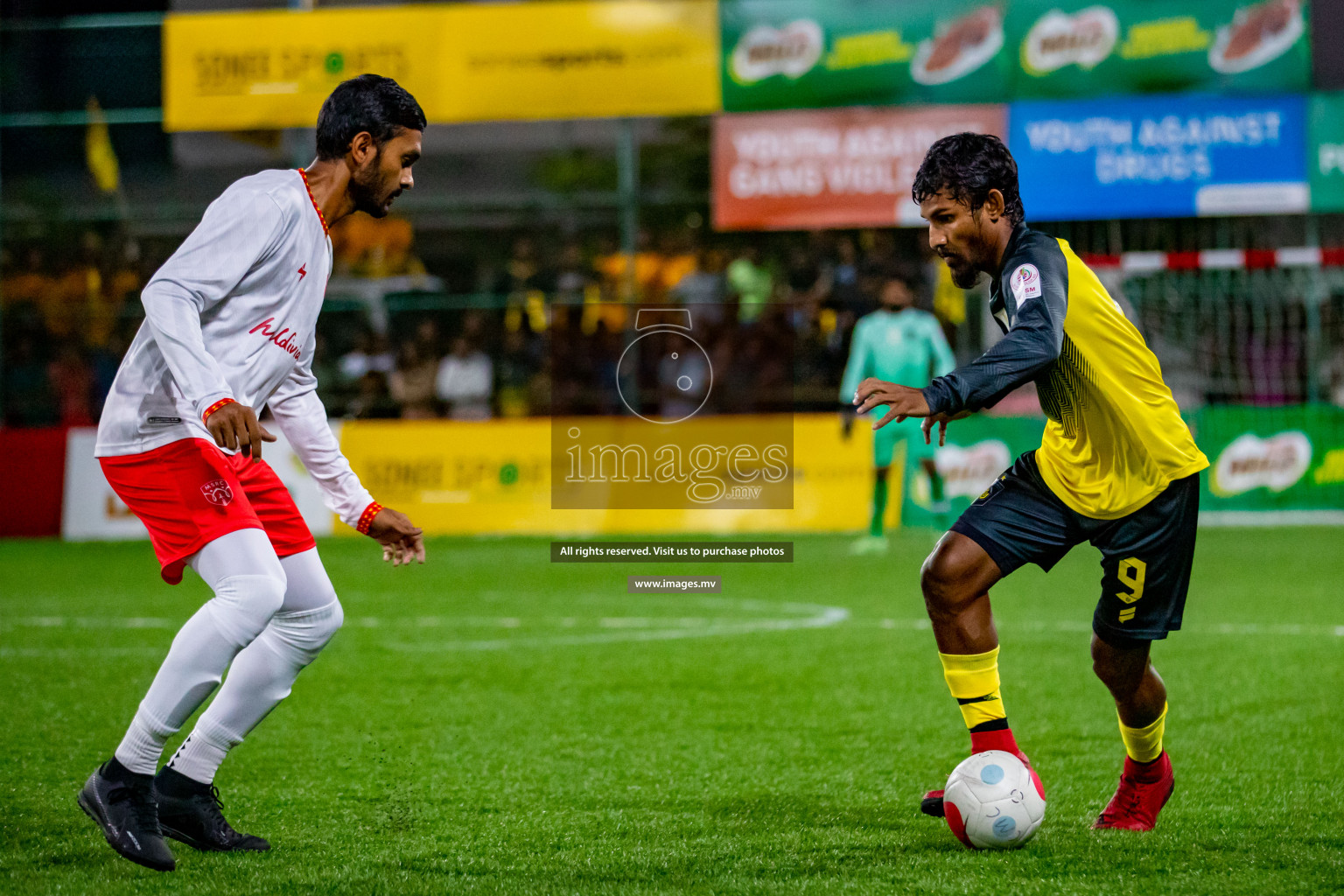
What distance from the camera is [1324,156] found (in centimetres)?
1485

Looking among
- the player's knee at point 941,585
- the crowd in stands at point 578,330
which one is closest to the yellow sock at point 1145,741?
the player's knee at point 941,585

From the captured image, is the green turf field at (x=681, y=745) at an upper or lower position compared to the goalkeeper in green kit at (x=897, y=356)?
lower

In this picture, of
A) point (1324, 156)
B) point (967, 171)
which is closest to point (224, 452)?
point (967, 171)

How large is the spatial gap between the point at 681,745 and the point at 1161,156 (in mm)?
11210

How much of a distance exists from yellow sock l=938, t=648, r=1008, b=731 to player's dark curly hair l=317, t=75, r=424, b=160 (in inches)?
81.4

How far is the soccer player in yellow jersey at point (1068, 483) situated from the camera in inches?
162

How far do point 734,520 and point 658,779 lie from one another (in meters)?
9.65

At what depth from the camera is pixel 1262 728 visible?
19.3 ft

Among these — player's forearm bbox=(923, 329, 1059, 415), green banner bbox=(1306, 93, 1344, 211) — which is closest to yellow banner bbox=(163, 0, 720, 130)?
green banner bbox=(1306, 93, 1344, 211)

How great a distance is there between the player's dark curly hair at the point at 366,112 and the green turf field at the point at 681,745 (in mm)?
1932

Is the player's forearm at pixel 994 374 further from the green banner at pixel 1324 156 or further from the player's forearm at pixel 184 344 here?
the green banner at pixel 1324 156

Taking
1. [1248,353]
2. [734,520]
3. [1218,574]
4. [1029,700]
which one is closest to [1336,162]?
[1248,353]

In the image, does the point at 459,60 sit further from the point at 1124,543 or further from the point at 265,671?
the point at 1124,543

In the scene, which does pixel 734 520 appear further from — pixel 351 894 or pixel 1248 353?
pixel 351 894
